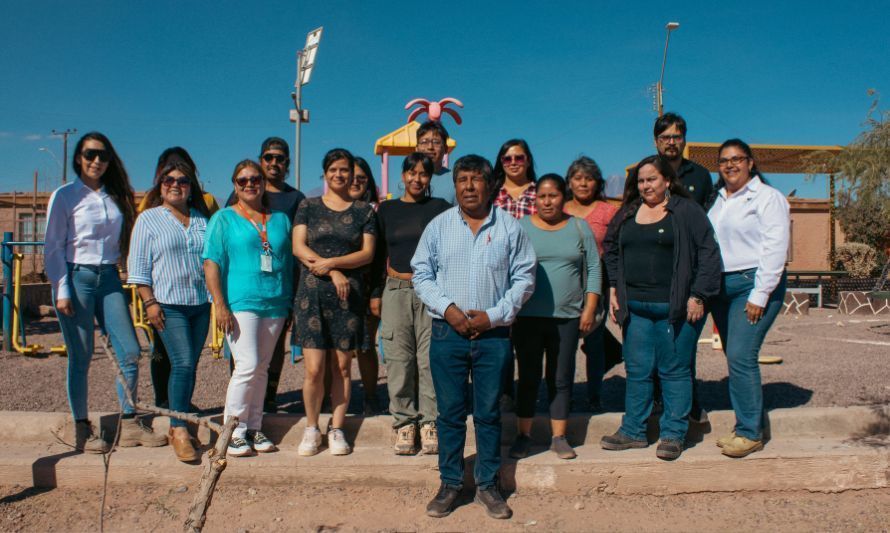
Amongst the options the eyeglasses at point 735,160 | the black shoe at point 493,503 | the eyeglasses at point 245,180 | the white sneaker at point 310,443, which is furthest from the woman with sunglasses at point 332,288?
the eyeglasses at point 735,160

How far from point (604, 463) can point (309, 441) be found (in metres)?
1.83

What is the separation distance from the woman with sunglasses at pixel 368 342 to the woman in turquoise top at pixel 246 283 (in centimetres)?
71

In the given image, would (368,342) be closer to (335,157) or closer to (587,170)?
(335,157)

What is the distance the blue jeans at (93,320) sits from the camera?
3.78 m

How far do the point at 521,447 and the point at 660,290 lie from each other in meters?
1.30

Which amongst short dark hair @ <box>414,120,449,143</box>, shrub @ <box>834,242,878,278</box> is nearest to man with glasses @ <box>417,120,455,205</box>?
short dark hair @ <box>414,120,449,143</box>

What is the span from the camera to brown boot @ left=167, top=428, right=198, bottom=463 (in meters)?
3.76

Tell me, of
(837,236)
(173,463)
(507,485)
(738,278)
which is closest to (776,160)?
(837,236)

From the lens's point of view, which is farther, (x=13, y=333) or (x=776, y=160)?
(x=776, y=160)

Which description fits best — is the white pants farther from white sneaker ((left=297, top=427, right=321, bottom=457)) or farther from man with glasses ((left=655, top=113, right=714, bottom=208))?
man with glasses ((left=655, top=113, right=714, bottom=208))

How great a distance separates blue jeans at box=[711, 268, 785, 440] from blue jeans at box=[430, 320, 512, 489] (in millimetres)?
1513

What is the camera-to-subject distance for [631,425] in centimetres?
394

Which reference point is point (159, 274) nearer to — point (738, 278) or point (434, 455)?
point (434, 455)

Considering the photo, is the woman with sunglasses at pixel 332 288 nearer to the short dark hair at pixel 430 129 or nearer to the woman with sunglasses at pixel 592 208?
the short dark hair at pixel 430 129
